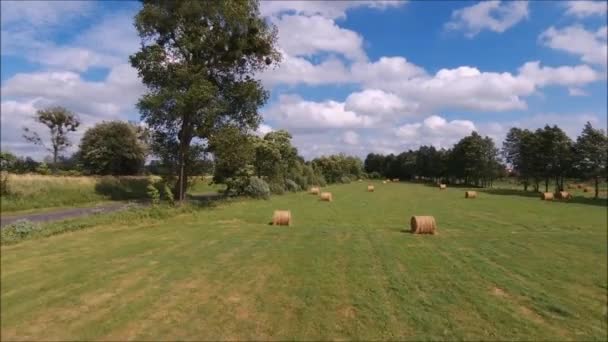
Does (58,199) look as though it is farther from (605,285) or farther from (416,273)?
(605,285)

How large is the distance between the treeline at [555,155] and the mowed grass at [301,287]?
1765cm

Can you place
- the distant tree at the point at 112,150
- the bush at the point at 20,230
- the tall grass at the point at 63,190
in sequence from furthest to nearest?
the distant tree at the point at 112,150 → the tall grass at the point at 63,190 → the bush at the point at 20,230

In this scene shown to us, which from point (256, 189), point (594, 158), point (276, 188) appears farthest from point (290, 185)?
point (594, 158)

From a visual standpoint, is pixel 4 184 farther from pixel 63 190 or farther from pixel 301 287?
pixel 301 287

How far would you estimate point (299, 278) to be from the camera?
839 centimetres

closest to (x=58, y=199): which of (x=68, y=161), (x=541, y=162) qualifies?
(x=68, y=161)

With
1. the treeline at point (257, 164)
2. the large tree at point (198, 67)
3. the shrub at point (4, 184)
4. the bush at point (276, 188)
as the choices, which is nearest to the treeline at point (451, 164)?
the treeline at point (257, 164)

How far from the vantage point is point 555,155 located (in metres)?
40.5

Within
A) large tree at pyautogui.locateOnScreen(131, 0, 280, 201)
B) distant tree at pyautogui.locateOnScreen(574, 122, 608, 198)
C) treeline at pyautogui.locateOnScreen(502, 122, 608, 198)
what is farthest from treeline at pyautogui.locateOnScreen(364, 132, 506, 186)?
large tree at pyautogui.locateOnScreen(131, 0, 280, 201)

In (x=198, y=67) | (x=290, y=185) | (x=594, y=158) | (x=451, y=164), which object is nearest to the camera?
(x=198, y=67)

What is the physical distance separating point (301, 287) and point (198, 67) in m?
19.8

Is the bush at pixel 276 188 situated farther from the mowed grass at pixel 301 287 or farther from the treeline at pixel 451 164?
the treeline at pixel 451 164

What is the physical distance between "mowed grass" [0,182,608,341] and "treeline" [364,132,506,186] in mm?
58771

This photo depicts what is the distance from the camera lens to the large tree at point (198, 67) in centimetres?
2322
